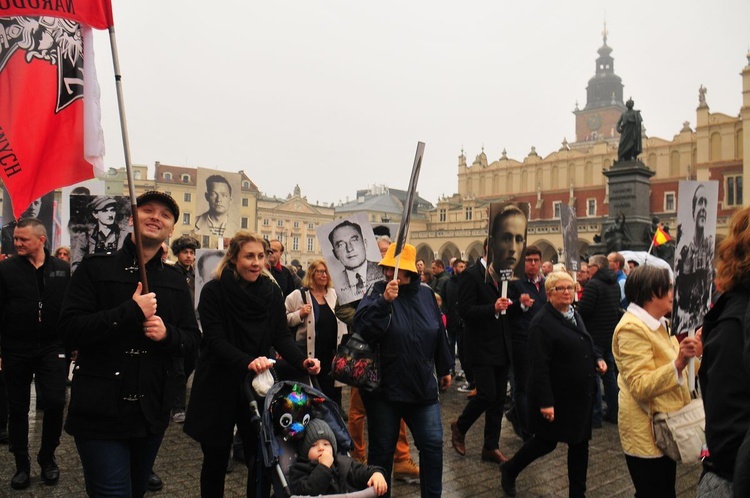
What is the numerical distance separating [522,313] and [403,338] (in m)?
2.49

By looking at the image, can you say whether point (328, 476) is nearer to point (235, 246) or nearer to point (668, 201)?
point (235, 246)

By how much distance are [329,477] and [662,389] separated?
6.30 feet

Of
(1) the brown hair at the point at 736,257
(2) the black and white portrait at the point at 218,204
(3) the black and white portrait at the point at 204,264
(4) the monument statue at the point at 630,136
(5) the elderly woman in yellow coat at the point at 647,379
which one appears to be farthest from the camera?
(4) the monument statue at the point at 630,136

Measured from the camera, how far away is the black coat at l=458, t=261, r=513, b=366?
19.7 feet

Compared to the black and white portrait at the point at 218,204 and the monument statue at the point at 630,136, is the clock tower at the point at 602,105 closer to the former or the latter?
the monument statue at the point at 630,136

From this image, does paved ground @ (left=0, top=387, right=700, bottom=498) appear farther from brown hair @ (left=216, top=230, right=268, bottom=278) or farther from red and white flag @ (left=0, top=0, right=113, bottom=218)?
red and white flag @ (left=0, top=0, right=113, bottom=218)

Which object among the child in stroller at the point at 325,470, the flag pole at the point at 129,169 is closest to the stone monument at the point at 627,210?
the child in stroller at the point at 325,470

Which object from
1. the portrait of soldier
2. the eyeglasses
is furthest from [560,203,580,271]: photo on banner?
the portrait of soldier

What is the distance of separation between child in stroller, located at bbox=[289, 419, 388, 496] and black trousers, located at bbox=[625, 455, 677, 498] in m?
1.58

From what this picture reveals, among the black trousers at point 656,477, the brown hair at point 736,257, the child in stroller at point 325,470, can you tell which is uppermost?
the brown hair at point 736,257

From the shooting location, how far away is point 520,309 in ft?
21.2

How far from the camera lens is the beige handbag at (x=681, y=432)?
137 inches

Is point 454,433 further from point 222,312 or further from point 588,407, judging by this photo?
point 222,312

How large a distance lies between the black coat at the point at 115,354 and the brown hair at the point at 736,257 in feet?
8.26
